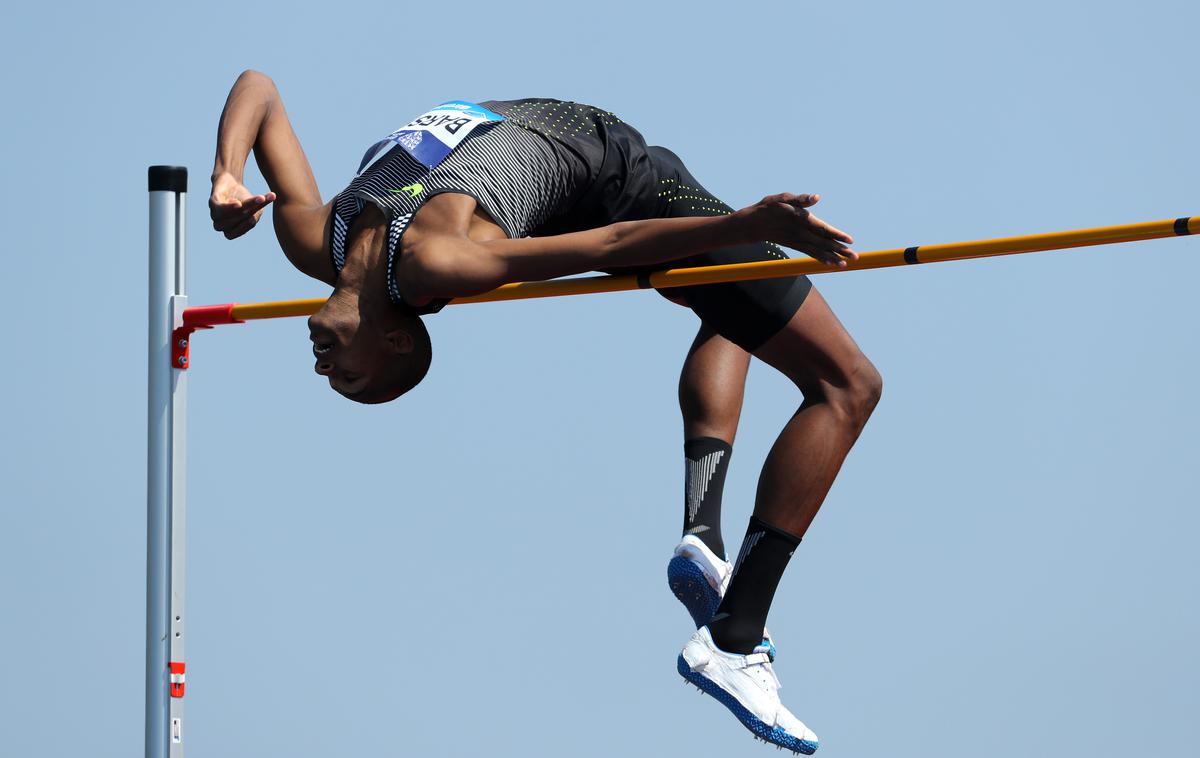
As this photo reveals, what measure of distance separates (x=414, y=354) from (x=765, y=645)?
41.4 inches

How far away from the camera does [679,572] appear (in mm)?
4496

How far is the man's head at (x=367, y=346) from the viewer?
13.2ft

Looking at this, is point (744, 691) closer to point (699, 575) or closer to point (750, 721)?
point (750, 721)

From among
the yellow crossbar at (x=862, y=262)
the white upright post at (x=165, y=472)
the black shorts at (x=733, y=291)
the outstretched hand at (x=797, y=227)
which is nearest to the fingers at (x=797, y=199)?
the outstretched hand at (x=797, y=227)

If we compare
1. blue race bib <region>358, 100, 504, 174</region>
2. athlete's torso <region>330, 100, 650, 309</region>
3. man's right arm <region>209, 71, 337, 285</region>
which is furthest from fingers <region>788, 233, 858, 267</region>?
man's right arm <region>209, 71, 337, 285</region>

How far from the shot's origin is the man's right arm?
412 cm

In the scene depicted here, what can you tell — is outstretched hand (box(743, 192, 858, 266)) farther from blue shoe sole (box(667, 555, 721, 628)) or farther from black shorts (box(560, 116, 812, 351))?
blue shoe sole (box(667, 555, 721, 628))

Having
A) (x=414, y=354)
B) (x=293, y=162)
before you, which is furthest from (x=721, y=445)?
(x=293, y=162)

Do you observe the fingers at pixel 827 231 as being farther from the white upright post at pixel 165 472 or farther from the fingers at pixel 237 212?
the white upright post at pixel 165 472

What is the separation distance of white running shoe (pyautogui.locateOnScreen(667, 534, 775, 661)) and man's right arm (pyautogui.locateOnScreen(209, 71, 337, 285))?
3.60ft

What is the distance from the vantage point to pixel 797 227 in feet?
11.6

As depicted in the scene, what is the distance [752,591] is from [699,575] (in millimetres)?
297

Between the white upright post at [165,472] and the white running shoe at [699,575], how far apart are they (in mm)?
1333

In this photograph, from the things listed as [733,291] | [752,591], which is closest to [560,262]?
[733,291]
